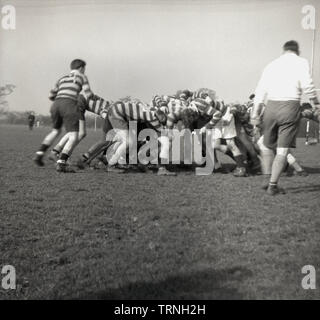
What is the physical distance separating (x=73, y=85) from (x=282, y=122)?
3.74 m

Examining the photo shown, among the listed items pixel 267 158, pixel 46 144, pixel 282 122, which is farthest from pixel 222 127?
pixel 46 144

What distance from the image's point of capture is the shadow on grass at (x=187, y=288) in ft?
10.1

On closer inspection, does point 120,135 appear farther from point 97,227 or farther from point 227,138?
point 97,227

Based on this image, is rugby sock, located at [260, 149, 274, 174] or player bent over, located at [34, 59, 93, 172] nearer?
rugby sock, located at [260, 149, 274, 174]

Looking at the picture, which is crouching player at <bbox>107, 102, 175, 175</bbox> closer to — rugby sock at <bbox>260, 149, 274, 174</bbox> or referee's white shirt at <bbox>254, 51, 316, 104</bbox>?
rugby sock at <bbox>260, 149, 274, 174</bbox>

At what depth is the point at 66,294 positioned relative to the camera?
312 centimetres

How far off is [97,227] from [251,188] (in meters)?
3.16

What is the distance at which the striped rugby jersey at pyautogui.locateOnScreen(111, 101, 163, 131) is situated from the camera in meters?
9.09

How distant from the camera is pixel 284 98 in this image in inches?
254

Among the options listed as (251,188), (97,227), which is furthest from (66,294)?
(251,188)

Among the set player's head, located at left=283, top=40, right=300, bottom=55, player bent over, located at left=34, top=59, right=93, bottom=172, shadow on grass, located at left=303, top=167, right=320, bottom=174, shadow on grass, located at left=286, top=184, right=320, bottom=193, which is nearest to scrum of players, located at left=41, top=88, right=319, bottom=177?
shadow on grass, located at left=303, top=167, right=320, bottom=174

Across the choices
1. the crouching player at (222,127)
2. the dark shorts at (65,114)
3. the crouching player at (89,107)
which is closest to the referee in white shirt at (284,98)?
the crouching player at (222,127)

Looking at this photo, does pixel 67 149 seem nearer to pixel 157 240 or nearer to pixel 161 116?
pixel 161 116

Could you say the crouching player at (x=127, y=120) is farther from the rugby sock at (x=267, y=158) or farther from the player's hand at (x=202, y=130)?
the rugby sock at (x=267, y=158)
